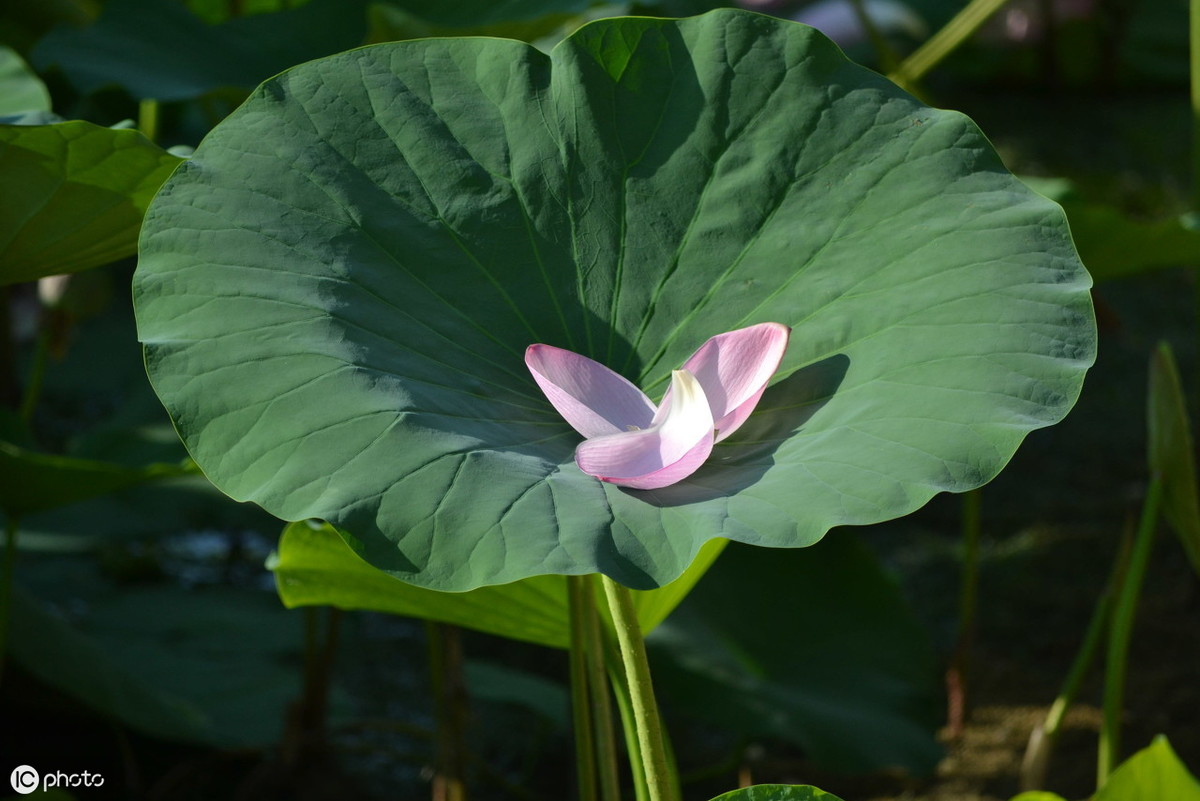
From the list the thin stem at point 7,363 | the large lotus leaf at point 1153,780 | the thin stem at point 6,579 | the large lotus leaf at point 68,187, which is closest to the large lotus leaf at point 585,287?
the large lotus leaf at point 68,187

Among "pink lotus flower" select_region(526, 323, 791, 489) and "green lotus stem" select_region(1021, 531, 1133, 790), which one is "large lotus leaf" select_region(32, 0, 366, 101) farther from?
"green lotus stem" select_region(1021, 531, 1133, 790)

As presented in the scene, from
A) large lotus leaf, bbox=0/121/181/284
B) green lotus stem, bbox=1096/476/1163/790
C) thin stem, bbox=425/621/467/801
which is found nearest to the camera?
large lotus leaf, bbox=0/121/181/284

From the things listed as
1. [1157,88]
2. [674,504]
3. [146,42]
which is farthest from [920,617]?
[1157,88]

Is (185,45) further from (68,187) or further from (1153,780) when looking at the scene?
(1153,780)

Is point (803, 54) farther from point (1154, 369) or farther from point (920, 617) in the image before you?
point (920, 617)

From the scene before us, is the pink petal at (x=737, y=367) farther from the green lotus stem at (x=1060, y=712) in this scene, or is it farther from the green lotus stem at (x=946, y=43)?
the green lotus stem at (x=946, y=43)

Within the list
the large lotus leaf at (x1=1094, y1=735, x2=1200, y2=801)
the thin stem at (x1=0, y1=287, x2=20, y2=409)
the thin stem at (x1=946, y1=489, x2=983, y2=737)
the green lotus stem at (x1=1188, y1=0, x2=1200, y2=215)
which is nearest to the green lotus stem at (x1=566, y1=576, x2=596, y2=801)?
the large lotus leaf at (x1=1094, y1=735, x2=1200, y2=801)
